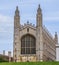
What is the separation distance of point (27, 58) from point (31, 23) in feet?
27.8

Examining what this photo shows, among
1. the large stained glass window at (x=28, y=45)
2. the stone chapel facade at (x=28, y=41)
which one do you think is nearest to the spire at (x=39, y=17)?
the stone chapel facade at (x=28, y=41)

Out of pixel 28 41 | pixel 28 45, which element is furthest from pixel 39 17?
pixel 28 45

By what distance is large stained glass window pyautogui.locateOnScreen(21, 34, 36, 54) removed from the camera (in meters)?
87.9

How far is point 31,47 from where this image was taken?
8825 centimetres

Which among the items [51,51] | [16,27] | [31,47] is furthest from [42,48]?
[51,51]

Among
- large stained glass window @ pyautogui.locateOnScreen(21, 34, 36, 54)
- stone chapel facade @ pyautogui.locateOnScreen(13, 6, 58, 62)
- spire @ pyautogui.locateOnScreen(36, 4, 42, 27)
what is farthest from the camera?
large stained glass window @ pyautogui.locateOnScreen(21, 34, 36, 54)

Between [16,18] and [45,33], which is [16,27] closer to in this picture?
[16,18]

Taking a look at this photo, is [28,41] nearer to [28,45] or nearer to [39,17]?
[28,45]

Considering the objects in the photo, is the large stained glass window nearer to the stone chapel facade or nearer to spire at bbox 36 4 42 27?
the stone chapel facade

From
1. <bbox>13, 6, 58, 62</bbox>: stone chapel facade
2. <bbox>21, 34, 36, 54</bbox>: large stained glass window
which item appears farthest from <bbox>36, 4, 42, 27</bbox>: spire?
<bbox>21, 34, 36, 54</bbox>: large stained glass window

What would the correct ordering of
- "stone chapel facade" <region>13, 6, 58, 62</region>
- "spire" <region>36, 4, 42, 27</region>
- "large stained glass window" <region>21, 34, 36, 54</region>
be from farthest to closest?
"large stained glass window" <region>21, 34, 36, 54</region> < "spire" <region>36, 4, 42, 27</region> < "stone chapel facade" <region>13, 6, 58, 62</region>

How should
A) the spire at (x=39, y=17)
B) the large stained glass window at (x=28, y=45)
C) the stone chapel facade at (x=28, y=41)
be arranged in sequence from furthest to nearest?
1. the large stained glass window at (x=28, y=45)
2. the spire at (x=39, y=17)
3. the stone chapel facade at (x=28, y=41)

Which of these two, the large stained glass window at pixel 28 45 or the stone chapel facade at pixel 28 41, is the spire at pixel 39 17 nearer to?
the stone chapel facade at pixel 28 41

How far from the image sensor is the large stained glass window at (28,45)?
87.9m
